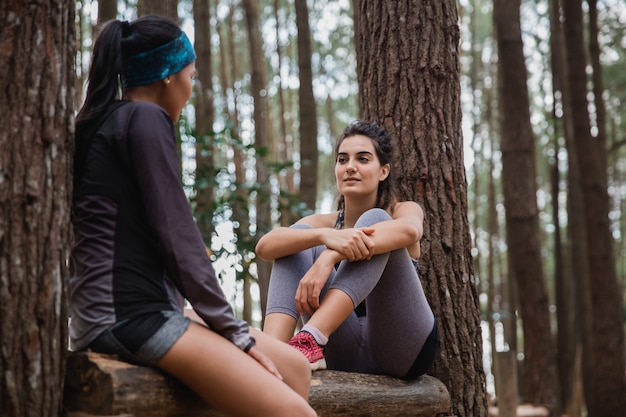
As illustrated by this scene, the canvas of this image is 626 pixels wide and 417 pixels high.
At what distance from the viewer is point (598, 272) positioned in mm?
10094

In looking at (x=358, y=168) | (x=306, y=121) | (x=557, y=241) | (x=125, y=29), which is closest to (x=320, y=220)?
(x=358, y=168)

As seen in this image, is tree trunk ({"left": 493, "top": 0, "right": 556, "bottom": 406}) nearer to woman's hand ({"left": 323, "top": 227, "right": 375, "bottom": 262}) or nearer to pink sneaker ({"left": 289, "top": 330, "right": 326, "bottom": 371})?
woman's hand ({"left": 323, "top": 227, "right": 375, "bottom": 262})

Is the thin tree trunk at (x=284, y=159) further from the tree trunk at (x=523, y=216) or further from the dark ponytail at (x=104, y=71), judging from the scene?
the dark ponytail at (x=104, y=71)

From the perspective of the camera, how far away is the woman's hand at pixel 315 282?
10.7 feet

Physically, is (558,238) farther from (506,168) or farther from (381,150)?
(381,150)

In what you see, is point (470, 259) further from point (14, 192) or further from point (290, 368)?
point (14, 192)

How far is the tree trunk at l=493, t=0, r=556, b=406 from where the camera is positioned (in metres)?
8.77

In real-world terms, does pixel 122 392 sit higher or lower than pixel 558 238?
higher

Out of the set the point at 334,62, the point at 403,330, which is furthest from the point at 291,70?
the point at 403,330

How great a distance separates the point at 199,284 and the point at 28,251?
0.53 m

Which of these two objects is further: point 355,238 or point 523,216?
point 523,216

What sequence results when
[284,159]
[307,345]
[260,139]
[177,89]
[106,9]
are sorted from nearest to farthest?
[177,89] → [307,345] → [106,9] → [260,139] → [284,159]

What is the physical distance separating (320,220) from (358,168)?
0.34m

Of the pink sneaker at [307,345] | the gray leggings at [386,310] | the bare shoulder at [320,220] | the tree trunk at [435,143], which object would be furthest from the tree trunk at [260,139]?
the pink sneaker at [307,345]
